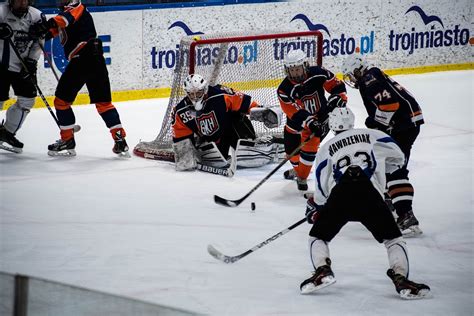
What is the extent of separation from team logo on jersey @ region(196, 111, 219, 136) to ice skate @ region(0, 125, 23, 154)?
134 cm

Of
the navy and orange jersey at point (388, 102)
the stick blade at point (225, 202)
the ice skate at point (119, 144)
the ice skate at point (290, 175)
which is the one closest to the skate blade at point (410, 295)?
the navy and orange jersey at point (388, 102)

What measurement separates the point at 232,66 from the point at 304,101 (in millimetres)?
1178

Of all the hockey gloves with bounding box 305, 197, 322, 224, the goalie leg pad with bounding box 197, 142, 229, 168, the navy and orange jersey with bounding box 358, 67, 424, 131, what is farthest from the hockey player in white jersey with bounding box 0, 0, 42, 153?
the hockey gloves with bounding box 305, 197, 322, 224

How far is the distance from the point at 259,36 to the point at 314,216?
273 centimetres

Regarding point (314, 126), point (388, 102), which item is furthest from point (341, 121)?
point (314, 126)

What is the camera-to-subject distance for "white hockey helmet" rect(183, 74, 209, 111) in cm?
650

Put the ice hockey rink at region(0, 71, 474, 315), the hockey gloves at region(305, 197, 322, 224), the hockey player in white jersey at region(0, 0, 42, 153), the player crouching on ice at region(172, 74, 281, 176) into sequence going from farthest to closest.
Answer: the hockey player in white jersey at region(0, 0, 42, 153)
the player crouching on ice at region(172, 74, 281, 176)
the hockey gloves at region(305, 197, 322, 224)
the ice hockey rink at region(0, 71, 474, 315)

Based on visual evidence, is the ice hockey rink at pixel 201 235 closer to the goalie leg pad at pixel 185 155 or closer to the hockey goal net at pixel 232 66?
the goalie leg pad at pixel 185 155

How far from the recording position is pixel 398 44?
1003 centimetres

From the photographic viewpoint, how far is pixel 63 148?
716 centimetres

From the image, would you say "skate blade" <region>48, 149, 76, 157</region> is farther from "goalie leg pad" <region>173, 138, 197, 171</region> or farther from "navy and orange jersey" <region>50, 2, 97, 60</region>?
"goalie leg pad" <region>173, 138, 197, 171</region>

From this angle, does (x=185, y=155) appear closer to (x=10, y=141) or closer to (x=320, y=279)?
(x=10, y=141)

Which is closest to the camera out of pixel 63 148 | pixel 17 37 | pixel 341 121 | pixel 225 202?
pixel 341 121

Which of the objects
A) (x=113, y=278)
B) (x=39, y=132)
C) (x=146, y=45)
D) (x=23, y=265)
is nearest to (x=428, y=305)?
(x=113, y=278)
